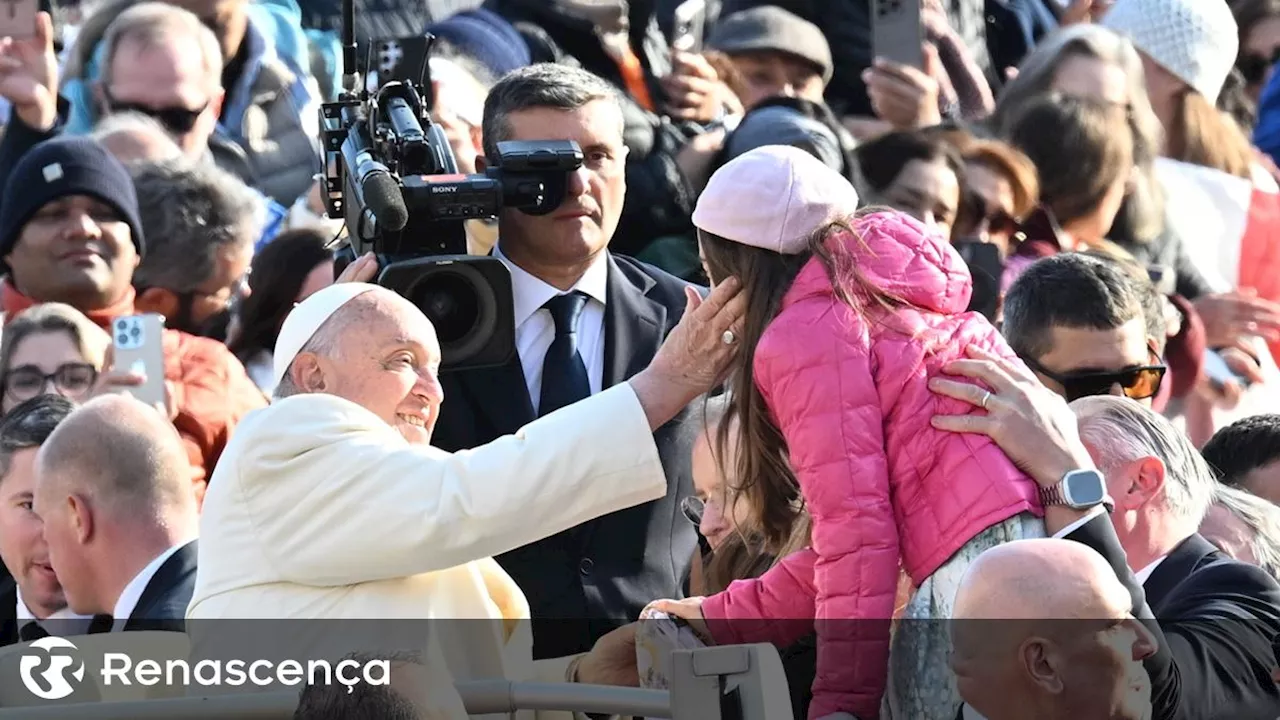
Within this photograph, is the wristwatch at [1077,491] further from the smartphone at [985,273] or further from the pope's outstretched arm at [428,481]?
the smartphone at [985,273]

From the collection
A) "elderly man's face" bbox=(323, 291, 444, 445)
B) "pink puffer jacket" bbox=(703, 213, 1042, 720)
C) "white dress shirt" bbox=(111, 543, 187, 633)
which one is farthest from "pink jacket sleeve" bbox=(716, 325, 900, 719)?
"white dress shirt" bbox=(111, 543, 187, 633)

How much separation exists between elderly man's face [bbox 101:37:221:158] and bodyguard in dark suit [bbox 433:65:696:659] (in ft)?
5.62

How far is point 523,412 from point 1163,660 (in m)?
A: 1.73

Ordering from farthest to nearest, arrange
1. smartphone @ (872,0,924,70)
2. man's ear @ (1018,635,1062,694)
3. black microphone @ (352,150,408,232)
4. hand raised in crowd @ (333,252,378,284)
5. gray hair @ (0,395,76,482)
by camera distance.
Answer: smartphone @ (872,0,924,70) → gray hair @ (0,395,76,482) → hand raised in crowd @ (333,252,378,284) → black microphone @ (352,150,408,232) → man's ear @ (1018,635,1062,694)

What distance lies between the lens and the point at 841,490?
3674 mm

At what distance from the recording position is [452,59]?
22.9 ft

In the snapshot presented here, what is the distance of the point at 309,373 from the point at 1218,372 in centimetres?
372

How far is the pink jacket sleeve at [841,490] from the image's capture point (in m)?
3.66

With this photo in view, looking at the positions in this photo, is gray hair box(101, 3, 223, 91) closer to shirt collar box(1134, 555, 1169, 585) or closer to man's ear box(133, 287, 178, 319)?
man's ear box(133, 287, 178, 319)

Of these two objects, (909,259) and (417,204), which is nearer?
(909,259)

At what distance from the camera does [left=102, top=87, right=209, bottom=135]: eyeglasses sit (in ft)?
22.0

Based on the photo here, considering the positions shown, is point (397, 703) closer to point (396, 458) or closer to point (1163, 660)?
point (396, 458)

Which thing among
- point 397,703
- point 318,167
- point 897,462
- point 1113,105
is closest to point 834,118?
point 1113,105

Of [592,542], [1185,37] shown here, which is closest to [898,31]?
[1185,37]
